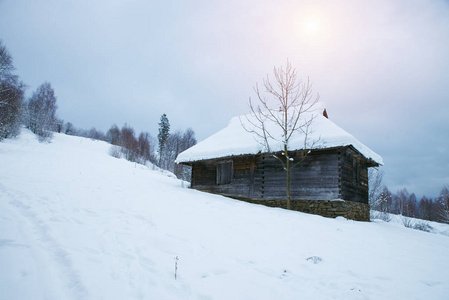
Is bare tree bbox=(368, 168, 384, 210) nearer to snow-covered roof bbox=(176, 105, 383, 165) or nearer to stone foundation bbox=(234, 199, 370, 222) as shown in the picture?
snow-covered roof bbox=(176, 105, 383, 165)

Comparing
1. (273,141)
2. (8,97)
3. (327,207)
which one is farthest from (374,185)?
(8,97)

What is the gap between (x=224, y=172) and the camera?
44.9 ft

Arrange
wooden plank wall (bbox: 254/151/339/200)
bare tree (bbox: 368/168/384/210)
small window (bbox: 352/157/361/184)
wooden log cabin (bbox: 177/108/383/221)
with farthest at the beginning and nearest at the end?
bare tree (bbox: 368/168/384/210) < small window (bbox: 352/157/361/184) < wooden plank wall (bbox: 254/151/339/200) < wooden log cabin (bbox: 177/108/383/221)

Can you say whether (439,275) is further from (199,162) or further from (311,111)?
(199,162)

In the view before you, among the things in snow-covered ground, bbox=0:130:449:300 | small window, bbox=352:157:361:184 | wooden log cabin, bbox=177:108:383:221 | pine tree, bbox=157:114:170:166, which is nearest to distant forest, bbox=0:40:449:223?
pine tree, bbox=157:114:170:166

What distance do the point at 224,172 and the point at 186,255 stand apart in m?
9.64

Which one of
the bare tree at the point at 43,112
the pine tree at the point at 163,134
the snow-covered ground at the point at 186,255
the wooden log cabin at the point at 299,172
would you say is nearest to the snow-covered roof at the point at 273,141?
the wooden log cabin at the point at 299,172

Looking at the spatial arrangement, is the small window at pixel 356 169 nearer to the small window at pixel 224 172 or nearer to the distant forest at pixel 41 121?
the small window at pixel 224 172

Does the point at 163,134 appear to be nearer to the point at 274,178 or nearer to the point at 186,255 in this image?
the point at 274,178

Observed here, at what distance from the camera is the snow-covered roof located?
32.9 feet

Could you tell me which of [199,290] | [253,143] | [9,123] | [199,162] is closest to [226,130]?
[199,162]

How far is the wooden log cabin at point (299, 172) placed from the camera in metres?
10.2

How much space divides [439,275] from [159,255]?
493cm

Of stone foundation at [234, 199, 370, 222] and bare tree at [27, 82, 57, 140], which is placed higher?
bare tree at [27, 82, 57, 140]
